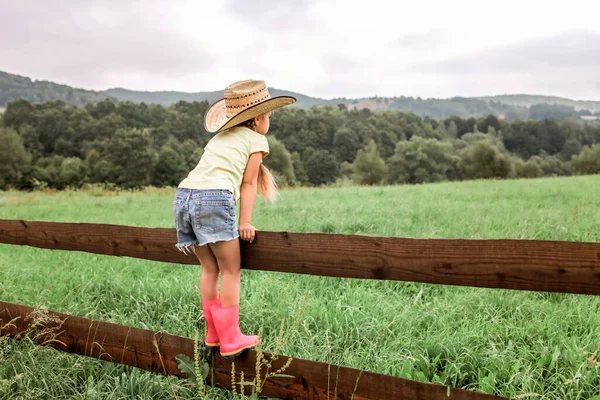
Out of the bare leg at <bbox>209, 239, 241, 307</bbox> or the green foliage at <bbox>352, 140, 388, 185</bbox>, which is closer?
the bare leg at <bbox>209, 239, 241, 307</bbox>

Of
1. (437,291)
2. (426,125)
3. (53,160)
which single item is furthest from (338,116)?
(437,291)

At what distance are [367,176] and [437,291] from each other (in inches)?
2595

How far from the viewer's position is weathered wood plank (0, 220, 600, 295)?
2.00m

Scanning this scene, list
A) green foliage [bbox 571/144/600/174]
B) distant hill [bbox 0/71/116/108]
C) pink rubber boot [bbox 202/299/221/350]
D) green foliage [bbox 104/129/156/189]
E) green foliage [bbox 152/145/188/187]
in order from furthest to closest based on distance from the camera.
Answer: distant hill [bbox 0/71/116/108] < green foliage [bbox 152/145/188/187] < green foliage [bbox 104/129/156/189] < green foliage [bbox 571/144/600/174] < pink rubber boot [bbox 202/299/221/350]

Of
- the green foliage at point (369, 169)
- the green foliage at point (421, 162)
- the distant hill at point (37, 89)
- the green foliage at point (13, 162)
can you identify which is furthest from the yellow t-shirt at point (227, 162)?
the distant hill at point (37, 89)

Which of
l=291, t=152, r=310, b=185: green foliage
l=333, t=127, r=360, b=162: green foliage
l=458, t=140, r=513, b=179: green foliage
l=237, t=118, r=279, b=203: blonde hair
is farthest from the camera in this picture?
l=333, t=127, r=360, b=162: green foliage

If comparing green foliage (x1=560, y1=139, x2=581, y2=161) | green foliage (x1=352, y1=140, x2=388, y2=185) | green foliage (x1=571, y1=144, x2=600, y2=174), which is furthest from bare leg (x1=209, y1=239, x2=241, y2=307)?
green foliage (x1=560, y1=139, x2=581, y2=161)

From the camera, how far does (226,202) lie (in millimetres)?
2539

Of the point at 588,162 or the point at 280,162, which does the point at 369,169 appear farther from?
the point at 588,162

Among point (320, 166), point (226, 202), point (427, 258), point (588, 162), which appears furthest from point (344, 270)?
point (320, 166)

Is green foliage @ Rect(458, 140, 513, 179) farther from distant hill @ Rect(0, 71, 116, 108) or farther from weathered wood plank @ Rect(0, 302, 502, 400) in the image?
distant hill @ Rect(0, 71, 116, 108)

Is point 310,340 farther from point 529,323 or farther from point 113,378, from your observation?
point 529,323

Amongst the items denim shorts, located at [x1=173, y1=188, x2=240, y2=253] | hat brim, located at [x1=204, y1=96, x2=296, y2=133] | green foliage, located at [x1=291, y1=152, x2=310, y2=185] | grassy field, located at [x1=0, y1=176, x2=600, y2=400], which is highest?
hat brim, located at [x1=204, y1=96, x2=296, y2=133]

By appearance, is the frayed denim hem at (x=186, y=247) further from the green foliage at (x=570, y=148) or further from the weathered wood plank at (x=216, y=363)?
the green foliage at (x=570, y=148)
